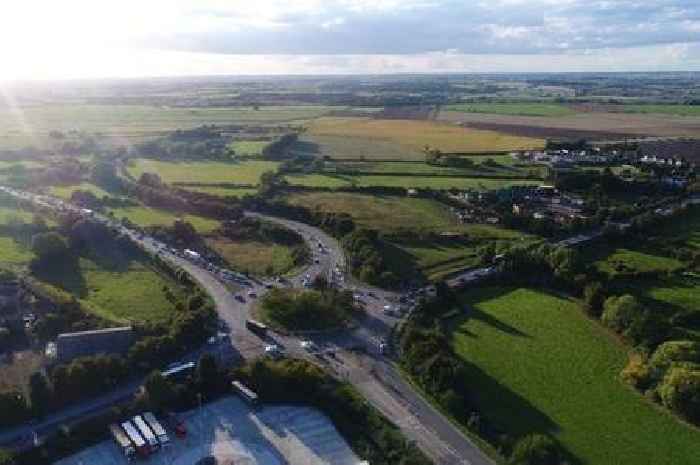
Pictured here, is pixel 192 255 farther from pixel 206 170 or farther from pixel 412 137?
pixel 412 137

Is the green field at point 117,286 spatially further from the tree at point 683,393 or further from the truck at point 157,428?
the tree at point 683,393

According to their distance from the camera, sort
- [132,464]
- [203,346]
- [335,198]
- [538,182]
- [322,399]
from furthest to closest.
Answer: [538,182] → [335,198] → [203,346] → [322,399] → [132,464]

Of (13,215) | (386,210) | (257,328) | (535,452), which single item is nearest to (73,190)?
(13,215)

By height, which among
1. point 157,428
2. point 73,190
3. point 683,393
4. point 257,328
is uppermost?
point 683,393

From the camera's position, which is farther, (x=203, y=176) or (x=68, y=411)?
(x=203, y=176)

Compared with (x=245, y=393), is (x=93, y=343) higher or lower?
higher

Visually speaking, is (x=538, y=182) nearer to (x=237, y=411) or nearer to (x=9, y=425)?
(x=237, y=411)

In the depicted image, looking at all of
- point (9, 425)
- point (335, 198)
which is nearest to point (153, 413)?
point (9, 425)

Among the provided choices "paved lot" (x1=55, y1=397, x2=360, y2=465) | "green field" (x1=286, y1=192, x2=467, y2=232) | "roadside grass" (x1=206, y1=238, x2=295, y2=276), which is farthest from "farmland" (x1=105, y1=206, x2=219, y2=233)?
"paved lot" (x1=55, y1=397, x2=360, y2=465)

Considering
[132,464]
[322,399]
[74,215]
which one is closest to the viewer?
[132,464]
